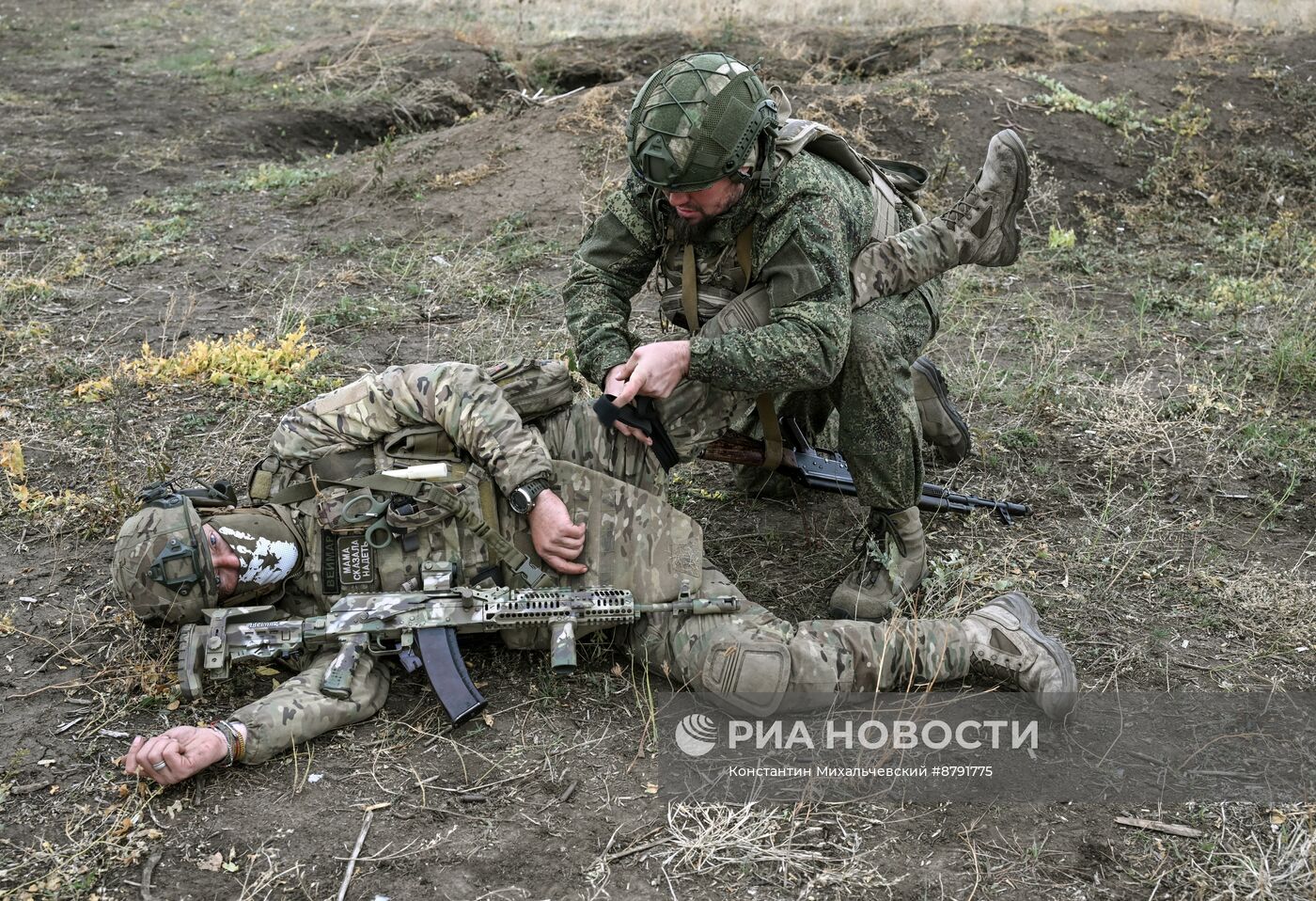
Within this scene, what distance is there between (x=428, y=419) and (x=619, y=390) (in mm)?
673

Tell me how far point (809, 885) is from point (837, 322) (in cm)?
183

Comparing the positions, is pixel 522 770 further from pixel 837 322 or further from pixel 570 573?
pixel 837 322

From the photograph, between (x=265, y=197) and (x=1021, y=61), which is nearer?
(x=265, y=197)

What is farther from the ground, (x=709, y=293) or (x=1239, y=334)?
(x=709, y=293)

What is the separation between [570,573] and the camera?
12.3ft

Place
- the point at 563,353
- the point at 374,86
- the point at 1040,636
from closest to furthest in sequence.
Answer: the point at 1040,636 < the point at 563,353 < the point at 374,86

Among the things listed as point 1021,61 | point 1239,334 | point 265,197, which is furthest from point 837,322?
point 1021,61

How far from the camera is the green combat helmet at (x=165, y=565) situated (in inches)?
135

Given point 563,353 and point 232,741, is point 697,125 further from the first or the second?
point 232,741

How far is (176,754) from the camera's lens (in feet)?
10.3

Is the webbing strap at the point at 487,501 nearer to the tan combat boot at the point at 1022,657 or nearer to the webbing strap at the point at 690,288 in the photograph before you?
the webbing strap at the point at 690,288

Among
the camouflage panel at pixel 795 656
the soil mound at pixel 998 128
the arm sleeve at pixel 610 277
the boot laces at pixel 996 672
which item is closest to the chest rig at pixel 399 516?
the arm sleeve at pixel 610 277

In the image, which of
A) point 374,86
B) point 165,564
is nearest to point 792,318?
point 165,564

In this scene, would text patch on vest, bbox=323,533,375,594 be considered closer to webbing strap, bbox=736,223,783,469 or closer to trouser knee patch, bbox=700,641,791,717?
trouser knee patch, bbox=700,641,791,717
